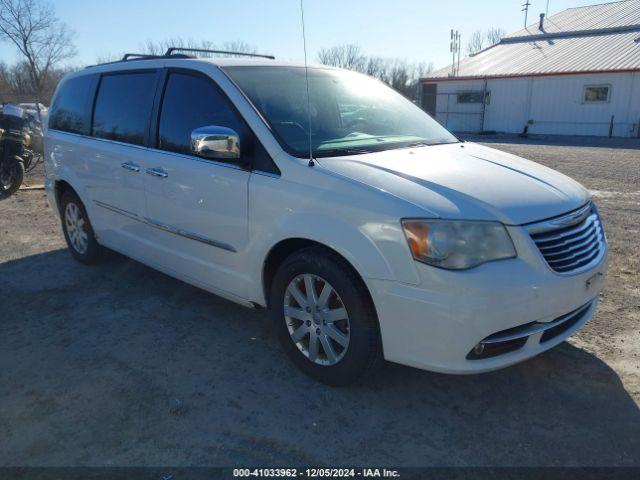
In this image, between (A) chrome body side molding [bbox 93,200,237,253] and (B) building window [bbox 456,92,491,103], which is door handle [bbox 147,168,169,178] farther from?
(B) building window [bbox 456,92,491,103]

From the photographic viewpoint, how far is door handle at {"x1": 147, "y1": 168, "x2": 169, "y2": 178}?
3.85 meters

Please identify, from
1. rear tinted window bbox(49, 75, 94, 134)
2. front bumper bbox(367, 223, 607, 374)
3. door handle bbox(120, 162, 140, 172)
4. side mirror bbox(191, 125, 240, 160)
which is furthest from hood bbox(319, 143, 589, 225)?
rear tinted window bbox(49, 75, 94, 134)

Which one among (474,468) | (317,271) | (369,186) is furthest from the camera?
(317,271)

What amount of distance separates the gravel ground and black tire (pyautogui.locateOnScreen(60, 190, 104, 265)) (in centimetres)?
89

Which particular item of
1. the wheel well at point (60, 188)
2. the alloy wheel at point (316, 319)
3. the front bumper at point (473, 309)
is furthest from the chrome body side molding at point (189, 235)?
the wheel well at point (60, 188)

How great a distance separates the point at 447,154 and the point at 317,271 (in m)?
1.26

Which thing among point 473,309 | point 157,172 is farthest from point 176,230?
point 473,309

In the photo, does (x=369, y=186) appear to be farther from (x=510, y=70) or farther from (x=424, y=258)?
(x=510, y=70)

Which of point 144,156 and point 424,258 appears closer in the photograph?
point 424,258

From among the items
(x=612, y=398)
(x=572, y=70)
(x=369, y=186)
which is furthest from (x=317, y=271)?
(x=572, y=70)

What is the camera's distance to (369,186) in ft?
9.08

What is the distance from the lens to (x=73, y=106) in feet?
17.4

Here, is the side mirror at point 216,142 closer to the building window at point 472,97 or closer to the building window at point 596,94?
the building window at point 596,94

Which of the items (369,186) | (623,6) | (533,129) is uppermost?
(623,6)
